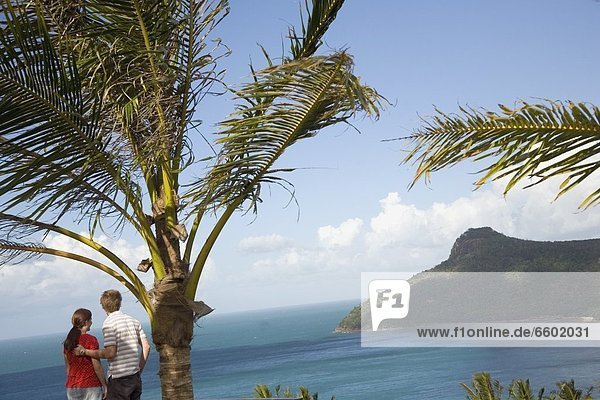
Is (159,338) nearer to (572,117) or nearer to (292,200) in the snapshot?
(292,200)

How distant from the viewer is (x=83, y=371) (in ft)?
18.0

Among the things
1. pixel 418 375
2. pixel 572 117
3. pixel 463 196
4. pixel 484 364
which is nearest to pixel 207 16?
pixel 572 117

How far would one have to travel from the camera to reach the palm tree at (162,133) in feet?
17.5

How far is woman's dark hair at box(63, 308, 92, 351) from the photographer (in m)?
5.39

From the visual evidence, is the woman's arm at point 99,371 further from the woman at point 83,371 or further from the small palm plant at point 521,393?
the small palm plant at point 521,393

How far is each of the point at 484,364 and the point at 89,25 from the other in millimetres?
88524

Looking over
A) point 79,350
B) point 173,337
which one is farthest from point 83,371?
point 173,337

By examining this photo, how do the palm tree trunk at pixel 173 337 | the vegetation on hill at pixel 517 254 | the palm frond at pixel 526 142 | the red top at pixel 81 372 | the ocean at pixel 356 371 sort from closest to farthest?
the palm frond at pixel 526 142
the red top at pixel 81 372
the palm tree trunk at pixel 173 337
the vegetation on hill at pixel 517 254
the ocean at pixel 356 371

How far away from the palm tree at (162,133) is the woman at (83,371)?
49 cm

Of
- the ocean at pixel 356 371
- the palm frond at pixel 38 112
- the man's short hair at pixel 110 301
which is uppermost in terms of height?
the palm frond at pixel 38 112

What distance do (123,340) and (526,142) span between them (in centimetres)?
312

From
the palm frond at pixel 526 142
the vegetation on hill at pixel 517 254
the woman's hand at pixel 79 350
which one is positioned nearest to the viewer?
the palm frond at pixel 526 142

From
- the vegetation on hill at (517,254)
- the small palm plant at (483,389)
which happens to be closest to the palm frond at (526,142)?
the small palm plant at (483,389)

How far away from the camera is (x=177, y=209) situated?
597 cm
